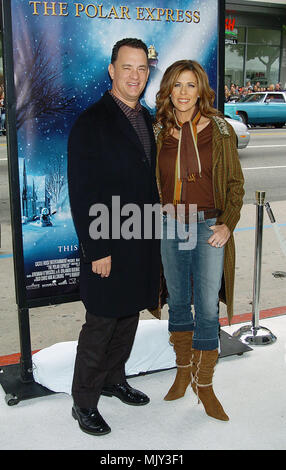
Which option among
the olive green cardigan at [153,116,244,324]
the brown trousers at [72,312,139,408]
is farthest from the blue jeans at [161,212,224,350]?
the brown trousers at [72,312,139,408]

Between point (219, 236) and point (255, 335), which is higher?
point (219, 236)

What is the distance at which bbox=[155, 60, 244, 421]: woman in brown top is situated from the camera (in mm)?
3037

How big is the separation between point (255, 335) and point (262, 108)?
21.2 metres

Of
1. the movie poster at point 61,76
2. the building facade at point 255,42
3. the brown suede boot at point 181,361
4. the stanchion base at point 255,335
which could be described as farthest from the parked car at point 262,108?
the brown suede boot at point 181,361

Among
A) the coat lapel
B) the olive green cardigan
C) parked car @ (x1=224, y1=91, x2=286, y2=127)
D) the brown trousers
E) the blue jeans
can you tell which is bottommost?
the brown trousers

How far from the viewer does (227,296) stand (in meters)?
3.40

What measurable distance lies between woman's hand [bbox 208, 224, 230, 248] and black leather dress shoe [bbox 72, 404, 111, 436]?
1154 mm

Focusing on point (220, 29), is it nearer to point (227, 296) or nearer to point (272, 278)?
point (227, 296)

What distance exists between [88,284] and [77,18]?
153cm

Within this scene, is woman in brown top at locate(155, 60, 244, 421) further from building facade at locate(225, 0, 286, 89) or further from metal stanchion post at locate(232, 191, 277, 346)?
building facade at locate(225, 0, 286, 89)

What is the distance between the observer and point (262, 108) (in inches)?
948

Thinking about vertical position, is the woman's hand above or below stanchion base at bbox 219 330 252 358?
above

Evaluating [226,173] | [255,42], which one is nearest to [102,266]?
[226,173]

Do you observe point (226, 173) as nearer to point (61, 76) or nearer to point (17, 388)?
point (61, 76)
